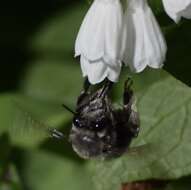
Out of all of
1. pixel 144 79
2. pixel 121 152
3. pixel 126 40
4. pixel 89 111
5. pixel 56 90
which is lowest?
pixel 56 90

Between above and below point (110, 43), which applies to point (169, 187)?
below

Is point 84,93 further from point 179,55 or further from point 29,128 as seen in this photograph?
point 179,55

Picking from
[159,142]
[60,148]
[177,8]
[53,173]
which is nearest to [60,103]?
[53,173]

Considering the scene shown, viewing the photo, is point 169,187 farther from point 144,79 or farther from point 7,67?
point 7,67

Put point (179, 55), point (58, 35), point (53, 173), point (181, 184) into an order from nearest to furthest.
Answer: point (179, 55)
point (181, 184)
point (53, 173)
point (58, 35)

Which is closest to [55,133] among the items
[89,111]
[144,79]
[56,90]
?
[89,111]
